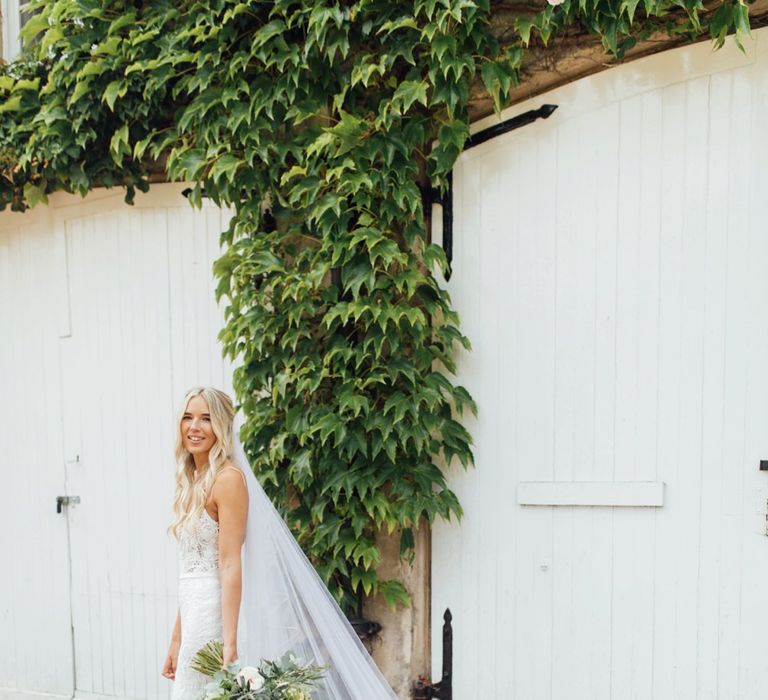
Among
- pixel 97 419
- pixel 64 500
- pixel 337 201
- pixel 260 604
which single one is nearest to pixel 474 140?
pixel 337 201

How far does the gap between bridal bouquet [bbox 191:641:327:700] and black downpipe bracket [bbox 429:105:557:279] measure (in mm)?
1630

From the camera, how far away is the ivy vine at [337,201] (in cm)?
290

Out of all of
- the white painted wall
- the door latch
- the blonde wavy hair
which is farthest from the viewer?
the door latch

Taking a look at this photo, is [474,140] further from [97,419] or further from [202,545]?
[97,419]

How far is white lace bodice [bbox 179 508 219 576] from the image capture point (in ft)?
8.45

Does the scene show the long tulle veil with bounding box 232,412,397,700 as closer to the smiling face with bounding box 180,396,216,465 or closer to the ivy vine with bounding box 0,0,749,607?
the smiling face with bounding box 180,396,216,465

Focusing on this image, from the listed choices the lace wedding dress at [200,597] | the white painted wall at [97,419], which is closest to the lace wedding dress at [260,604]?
the lace wedding dress at [200,597]

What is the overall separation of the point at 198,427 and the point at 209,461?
125mm

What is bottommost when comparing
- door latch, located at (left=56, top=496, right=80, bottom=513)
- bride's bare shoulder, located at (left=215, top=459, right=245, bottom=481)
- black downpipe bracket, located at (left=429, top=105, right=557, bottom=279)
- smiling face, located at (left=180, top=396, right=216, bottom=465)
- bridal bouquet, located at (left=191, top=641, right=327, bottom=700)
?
bridal bouquet, located at (left=191, top=641, right=327, bottom=700)

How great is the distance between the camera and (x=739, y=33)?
2.48 m

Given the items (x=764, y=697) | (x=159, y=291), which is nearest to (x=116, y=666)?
(x=159, y=291)

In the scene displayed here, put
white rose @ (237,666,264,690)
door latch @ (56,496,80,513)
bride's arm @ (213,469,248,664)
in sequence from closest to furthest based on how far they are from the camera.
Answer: white rose @ (237,666,264,690), bride's arm @ (213,469,248,664), door latch @ (56,496,80,513)

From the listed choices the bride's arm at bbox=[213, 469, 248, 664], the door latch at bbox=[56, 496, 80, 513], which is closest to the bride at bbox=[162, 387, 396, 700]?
the bride's arm at bbox=[213, 469, 248, 664]

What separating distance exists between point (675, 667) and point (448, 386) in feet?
4.51
